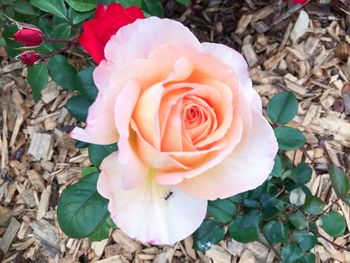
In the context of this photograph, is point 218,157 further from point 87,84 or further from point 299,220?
point 299,220

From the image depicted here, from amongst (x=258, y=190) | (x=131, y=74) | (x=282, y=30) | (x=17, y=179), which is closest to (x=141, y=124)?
(x=131, y=74)

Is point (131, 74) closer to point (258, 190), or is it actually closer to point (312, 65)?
point (258, 190)

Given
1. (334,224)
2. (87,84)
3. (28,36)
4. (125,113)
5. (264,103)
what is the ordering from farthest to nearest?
(264,103), (334,224), (87,84), (28,36), (125,113)

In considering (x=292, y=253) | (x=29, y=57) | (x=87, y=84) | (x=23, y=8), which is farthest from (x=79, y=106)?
(x=292, y=253)

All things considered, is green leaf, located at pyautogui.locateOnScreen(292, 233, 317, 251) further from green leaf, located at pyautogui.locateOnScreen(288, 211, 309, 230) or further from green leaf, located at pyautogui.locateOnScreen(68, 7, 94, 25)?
green leaf, located at pyautogui.locateOnScreen(68, 7, 94, 25)

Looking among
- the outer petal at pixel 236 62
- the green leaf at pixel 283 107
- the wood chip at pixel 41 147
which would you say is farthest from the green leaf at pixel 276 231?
the wood chip at pixel 41 147

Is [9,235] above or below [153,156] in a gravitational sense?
below
